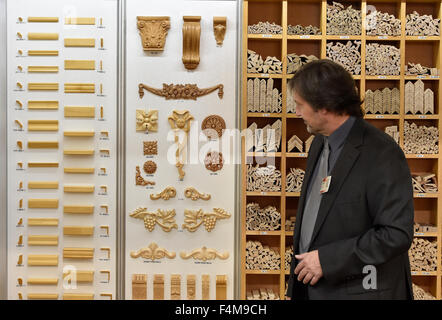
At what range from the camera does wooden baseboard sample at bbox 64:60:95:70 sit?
325 cm

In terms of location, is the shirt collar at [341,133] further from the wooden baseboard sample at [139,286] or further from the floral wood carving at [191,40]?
the wooden baseboard sample at [139,286]

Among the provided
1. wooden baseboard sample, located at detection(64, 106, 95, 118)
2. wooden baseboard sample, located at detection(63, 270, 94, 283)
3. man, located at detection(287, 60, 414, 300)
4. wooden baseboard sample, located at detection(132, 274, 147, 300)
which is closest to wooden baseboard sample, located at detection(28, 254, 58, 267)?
wooden baseboard sample, located at detection(63, 270, 94, 283)

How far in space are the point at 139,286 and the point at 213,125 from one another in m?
1.42

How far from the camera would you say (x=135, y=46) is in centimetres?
325

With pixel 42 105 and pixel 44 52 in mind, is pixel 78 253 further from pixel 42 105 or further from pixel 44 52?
pixel 44 52

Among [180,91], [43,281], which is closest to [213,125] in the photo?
[180,91]

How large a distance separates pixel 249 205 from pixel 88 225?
1306 mm

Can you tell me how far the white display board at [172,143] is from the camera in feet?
10.7

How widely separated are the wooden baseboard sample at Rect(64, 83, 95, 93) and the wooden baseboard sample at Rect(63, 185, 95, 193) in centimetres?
76

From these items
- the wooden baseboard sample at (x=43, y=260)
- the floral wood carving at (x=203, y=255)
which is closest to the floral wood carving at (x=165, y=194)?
the floral wood carving at (x=203, y=255)

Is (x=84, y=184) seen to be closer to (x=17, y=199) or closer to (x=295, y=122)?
(x=17, y=199)

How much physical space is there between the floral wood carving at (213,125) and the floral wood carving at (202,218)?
23.9 inches

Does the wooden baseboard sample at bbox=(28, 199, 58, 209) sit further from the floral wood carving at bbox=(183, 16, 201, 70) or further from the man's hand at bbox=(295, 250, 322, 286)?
the man's hand at bbox=(295, 250, 322, 286)
